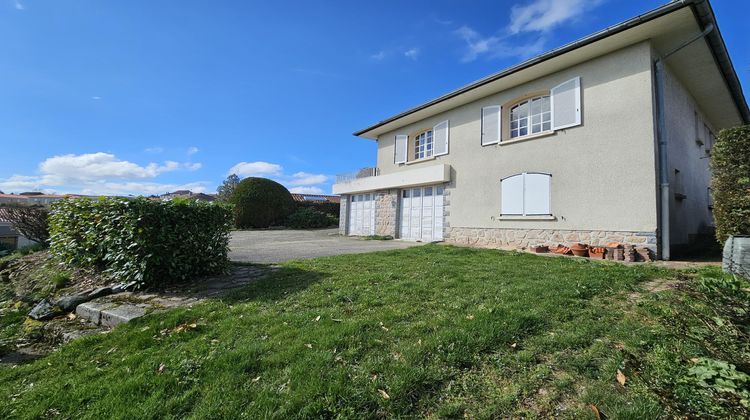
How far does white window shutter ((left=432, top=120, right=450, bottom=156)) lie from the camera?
40.0 feet

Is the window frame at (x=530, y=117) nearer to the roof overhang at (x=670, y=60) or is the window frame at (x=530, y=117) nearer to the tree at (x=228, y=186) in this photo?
the roof overhang at (x=670, y=60)

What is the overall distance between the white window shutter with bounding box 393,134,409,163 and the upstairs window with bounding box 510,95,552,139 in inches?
191

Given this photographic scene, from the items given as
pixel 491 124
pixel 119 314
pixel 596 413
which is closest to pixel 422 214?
pixel 491 124

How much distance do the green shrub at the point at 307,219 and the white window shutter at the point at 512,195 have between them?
1438cm

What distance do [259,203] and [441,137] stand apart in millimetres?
12955

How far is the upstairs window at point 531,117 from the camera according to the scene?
9562mm

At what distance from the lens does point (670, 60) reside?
834 cm

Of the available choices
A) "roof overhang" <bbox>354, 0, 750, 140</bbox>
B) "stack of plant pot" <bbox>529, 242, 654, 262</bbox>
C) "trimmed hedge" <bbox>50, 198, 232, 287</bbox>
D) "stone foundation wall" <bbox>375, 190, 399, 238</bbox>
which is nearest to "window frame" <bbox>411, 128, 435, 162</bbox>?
"roof overhang" <bbox>354, 0, 750, 140</bbox>

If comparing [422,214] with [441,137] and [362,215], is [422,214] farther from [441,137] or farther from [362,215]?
[362,215]

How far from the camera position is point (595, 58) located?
8.37 metres

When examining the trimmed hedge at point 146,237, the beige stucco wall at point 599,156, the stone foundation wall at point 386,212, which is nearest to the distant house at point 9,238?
the trimmed hedge at point 146,237

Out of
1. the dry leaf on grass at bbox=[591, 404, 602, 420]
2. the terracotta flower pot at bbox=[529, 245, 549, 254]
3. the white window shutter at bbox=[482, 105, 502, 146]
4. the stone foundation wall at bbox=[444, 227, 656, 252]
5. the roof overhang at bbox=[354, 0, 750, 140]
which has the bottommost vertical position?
the dry leaf on grass at bbox=[591, 404, 602, 420]

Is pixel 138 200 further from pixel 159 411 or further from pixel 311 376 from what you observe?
pixel 311 376

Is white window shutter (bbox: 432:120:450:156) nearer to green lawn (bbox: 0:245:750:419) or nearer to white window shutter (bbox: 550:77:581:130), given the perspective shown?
white window shutter (bbox: 550:77:581:130)
